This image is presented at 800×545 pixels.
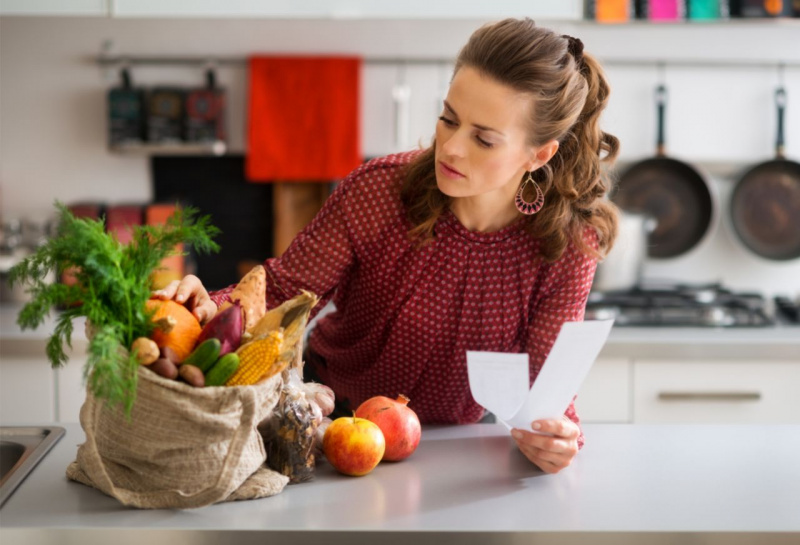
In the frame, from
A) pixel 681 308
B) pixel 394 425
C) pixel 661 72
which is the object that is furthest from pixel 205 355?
pixel 661 72

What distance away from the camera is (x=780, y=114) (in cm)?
284

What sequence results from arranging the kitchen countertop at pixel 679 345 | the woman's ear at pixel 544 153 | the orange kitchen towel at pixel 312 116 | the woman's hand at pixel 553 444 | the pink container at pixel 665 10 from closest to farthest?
the woman's hand at pixel 553 444 < the woman's ear at pixel 544 153 < the kitchen countertop at pixel 679 345 < the pink container at pixel 665 10 < the orange kitchen towel at pixel 312 116

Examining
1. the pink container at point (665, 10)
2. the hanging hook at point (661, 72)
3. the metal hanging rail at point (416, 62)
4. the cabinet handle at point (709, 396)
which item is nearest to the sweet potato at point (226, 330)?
the cabinet handle at point (709, 396)

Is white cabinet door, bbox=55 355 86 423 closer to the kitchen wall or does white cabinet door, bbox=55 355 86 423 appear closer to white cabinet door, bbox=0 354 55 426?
white cabinet door, bbox=0 354 55 426

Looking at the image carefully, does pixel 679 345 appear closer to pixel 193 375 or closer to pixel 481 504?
pixel 481 504

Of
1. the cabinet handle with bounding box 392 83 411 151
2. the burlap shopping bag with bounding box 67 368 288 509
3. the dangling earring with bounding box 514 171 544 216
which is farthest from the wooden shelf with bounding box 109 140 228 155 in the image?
the burlap shopping bag with bounding box 67 368 288 509

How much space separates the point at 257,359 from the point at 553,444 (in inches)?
16.7

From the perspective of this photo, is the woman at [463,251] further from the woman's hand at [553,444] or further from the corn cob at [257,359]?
the corn cob at [257,359]

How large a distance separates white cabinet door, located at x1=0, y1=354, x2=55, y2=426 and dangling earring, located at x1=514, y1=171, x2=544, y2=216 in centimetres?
143

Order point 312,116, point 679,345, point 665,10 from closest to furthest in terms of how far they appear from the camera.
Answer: point 679,345 → point 665,10 → point 312,116

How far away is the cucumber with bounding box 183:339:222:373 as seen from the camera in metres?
1.01

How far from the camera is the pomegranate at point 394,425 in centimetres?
123

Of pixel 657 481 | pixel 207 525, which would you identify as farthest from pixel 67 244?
pixel 657 481

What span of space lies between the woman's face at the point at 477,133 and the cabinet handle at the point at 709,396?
1.25m
